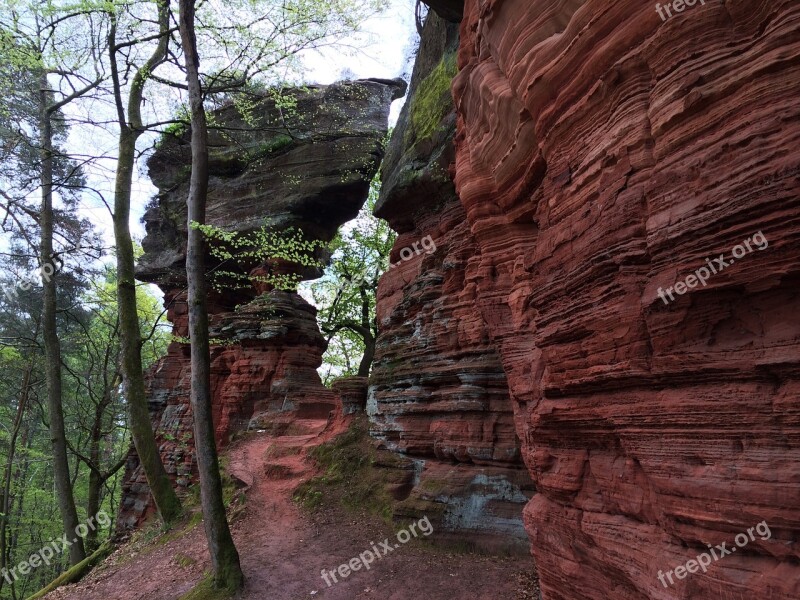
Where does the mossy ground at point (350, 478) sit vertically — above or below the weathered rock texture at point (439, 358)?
below

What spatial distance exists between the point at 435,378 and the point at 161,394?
1590 centimetres

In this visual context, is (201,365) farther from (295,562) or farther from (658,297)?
(658,297)

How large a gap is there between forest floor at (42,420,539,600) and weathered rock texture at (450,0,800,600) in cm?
249

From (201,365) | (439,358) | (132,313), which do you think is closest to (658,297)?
(439,358)

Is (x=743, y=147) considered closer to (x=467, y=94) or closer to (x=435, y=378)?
(x=467, y=94)

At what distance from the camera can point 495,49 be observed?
604 cm

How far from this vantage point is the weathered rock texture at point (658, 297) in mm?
2781
